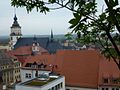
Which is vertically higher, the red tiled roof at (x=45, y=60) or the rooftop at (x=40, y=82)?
the red tiled roof at (x=45, y=60)

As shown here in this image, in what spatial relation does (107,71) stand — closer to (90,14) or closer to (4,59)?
(90,14)

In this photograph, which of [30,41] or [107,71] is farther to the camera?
[30,41]

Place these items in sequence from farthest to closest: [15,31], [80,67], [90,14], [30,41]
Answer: [15,31]
[30,41]
[80,67]
[90,14]

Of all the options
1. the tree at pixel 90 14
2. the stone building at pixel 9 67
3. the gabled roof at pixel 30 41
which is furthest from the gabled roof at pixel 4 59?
the tree at pixel 90 14

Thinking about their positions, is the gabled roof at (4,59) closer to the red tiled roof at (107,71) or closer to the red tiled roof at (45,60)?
the red tiled roof at (45,60)

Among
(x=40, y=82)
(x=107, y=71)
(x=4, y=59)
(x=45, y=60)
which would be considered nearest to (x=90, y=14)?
(x=40, y=82)

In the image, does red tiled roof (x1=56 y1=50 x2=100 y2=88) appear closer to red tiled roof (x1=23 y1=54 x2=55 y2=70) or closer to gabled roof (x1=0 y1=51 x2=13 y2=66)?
red tiled roof (x1=23 y1=54 x2=55 y2=70)

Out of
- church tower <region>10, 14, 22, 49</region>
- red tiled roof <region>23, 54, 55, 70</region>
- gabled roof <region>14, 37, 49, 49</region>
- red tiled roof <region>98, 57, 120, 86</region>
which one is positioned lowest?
red tiled roof <region>98, 57, 120, 86</region>

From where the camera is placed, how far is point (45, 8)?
3.05 meters

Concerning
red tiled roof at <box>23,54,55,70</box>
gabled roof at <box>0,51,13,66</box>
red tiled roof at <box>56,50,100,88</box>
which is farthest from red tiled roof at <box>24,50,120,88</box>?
gabled roof at <box>0,51,13,66</box>

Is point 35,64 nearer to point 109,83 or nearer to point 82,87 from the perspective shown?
point 82,87

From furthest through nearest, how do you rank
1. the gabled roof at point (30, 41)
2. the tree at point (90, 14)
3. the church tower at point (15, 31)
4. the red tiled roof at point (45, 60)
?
the church tower at point (15, 31) < the gabled roof at point (30, 41) < the red tiled roof at point (45, 60) < the tree at point (90, 14)

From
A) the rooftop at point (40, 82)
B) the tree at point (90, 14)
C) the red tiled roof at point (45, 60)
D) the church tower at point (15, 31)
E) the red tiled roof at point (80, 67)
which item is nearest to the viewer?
the tree at point (90, 14)

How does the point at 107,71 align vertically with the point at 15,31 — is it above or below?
below
